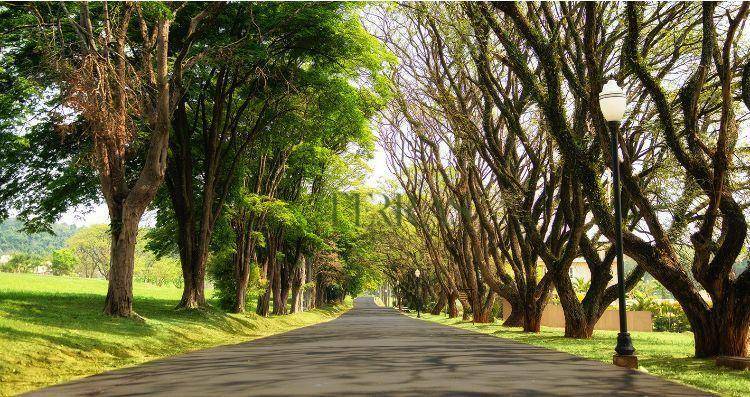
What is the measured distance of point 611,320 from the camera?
3378 centimetres

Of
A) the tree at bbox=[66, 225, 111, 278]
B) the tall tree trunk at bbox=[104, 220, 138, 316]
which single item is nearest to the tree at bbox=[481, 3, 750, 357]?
the tall tree trunk at bbox=[104, 220, 138, 316]

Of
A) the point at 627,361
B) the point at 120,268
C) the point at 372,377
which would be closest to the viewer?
the point at 372,377

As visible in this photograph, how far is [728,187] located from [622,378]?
4975 millimetres

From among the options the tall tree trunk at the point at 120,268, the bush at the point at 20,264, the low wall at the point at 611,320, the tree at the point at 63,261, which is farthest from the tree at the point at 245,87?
the bush at the point at 20,264

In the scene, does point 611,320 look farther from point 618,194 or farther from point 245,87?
point 618,194

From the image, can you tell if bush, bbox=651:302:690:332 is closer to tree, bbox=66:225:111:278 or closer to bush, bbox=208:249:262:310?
bush, bbox=208:249:262:310

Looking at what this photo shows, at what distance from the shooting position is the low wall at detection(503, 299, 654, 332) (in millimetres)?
32625

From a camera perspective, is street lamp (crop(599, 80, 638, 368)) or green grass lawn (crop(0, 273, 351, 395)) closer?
green grass lawn (crop(0, 273, 351, 395))

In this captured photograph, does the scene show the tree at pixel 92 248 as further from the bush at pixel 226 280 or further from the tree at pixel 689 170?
the tree at pixel 689 170

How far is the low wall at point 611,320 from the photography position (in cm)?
3262

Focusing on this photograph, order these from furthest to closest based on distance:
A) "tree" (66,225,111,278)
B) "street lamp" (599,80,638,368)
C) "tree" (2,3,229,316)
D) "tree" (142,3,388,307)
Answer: "tree" (66,225,111,278) < "tree" (142,3,388,307) < "tree" (2,3,229,316) < "street lamp" (599,80,638,368)

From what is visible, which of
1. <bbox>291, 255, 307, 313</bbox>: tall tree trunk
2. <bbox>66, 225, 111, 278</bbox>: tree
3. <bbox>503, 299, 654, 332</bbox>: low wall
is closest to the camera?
<bbox>503, 299, 654, 332</bbox>: low wall

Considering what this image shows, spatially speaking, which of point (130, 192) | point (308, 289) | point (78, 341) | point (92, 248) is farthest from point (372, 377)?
point (92, 248)

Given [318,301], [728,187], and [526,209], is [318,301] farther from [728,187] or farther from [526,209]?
[728,187]
